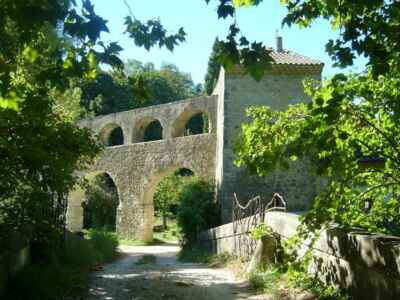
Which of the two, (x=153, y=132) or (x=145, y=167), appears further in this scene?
(x=153, y=132)

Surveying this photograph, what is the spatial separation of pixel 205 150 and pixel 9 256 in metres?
13.2

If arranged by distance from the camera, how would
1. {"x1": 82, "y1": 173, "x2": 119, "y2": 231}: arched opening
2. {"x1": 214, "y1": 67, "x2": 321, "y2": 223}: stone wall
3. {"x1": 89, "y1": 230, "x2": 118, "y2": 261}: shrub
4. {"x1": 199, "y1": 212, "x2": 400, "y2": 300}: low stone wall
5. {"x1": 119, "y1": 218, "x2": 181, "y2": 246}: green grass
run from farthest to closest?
{"x1": 82, "y1": 173, "x2": 119, "y2": 231}: arched opening
{"x1": 119, "y1": 218, "x2": 181, "y2": 246}: green grass
{"x1": 214, "y1": 67, "x2": 321, "y2": 223}: stone wall
{"x1": 89, "y1": 230, "x2": 118, "y2": 261}: shrub
{"x1": 199, "y1": 212, "x2": 400, "y2": 300}: low stone wall

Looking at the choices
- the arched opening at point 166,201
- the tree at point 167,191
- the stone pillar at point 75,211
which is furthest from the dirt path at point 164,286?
the tree at point 167,191

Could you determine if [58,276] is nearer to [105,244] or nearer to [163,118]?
[105,244]

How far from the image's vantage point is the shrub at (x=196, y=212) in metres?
15.9

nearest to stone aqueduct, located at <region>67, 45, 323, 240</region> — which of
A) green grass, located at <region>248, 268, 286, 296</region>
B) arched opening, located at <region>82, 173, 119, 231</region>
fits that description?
arched opening, located at <region>82, 173, 119, 231</region>

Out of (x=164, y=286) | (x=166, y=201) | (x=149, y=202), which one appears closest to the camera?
(x=164, y=286)

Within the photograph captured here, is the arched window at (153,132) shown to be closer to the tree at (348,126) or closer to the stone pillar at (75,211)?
the stone pillar at (75,211)

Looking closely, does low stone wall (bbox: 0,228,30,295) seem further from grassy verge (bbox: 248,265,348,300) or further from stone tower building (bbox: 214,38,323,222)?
stone tower building (bbox: 214,38,323,222)

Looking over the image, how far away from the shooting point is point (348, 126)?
4.25 m

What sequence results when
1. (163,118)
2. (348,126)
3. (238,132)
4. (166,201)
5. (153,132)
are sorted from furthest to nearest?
(153,132) → (166,201) → (163,118) → (238,132) → (348,126)

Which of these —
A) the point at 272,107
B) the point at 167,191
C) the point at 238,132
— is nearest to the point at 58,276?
the point at 238,132

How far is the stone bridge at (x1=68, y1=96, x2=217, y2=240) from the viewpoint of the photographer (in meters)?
18.5

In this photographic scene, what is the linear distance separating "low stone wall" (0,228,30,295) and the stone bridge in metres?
12.4
